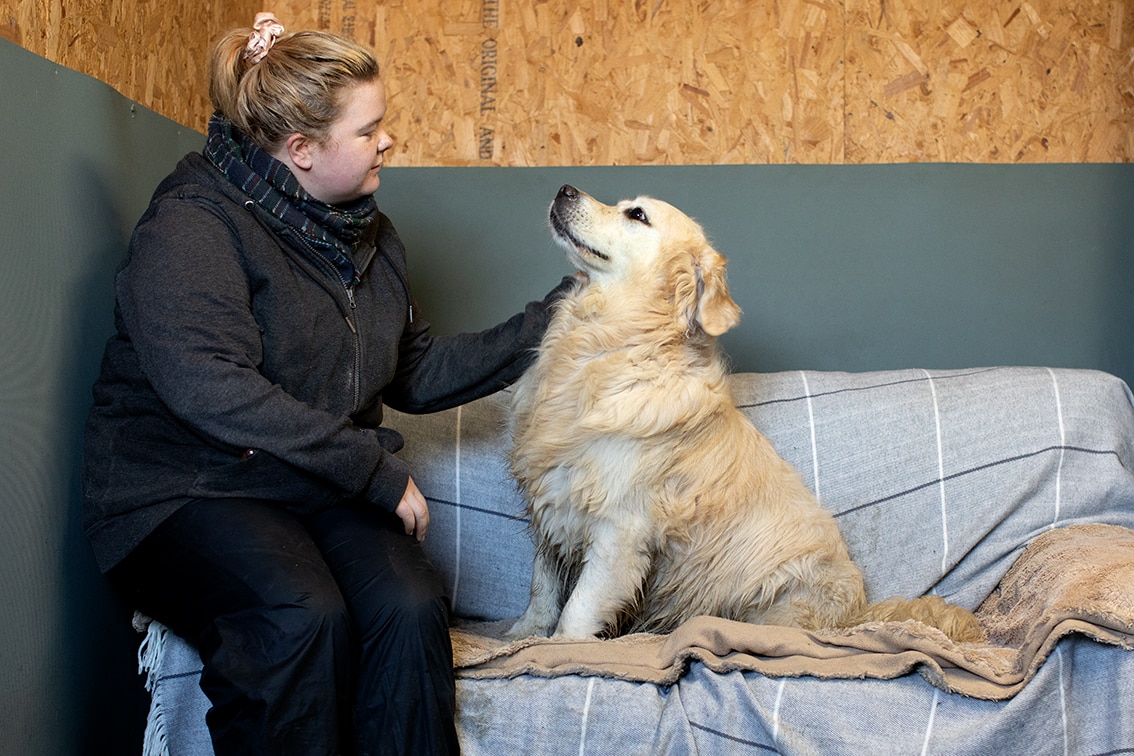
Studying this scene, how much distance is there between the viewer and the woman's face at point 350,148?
2062mm

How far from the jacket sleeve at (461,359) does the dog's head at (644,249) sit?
0.15 metres

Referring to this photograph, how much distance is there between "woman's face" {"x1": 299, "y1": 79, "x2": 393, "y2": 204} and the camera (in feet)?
6.77

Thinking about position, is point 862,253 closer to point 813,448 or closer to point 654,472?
point 813,448

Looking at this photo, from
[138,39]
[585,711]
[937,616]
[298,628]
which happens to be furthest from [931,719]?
[138,39]

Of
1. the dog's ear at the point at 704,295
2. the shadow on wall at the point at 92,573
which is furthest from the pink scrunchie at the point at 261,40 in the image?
the dog's ear at the point at 704,295

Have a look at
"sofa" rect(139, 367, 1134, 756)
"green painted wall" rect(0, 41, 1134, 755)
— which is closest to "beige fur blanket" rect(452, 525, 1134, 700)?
"sofa" rect(139, 367, 1134, 756)

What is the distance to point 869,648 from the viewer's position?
1.95 meters

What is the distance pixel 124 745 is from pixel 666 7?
9.05 feet

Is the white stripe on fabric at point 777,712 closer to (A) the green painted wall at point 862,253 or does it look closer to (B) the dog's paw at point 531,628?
(B) the dog's paw at point 531,628

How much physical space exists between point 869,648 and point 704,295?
0.86 metres

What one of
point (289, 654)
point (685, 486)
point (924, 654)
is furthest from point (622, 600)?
point (289, 654)

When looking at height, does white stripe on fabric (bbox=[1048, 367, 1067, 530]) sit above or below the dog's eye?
below

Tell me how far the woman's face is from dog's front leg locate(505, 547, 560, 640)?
100 centimetres

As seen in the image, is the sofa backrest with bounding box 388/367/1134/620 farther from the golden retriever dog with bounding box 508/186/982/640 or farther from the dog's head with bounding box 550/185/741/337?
the dog's head with bounding box 550/185/741/337
